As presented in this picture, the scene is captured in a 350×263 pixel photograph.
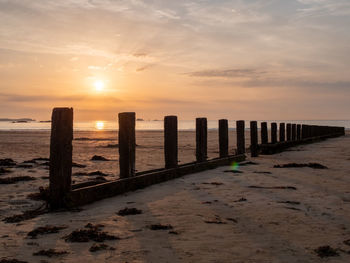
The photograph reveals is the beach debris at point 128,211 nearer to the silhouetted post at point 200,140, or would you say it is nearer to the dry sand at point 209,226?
the dry sand at point 209,226

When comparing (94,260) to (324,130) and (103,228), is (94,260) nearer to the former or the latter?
(103,228)

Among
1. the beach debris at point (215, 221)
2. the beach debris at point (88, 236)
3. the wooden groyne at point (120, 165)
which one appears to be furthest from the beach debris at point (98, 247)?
the wooden groyne at point (120, 165)

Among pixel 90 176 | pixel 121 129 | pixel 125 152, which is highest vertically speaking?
pixel 121 129

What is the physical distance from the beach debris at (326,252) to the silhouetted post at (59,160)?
12.2 ft

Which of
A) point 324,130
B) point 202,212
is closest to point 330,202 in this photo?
point 202,212

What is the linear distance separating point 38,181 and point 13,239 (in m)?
4.95

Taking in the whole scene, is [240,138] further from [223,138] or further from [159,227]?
[159,227]

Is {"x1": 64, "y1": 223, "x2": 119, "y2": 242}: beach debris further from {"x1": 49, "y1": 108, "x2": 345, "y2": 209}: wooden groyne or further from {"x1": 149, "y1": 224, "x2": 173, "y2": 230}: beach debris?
{"x1": 49, "y1": 108, "x2": 345, "y2": 209}: wooden groyne

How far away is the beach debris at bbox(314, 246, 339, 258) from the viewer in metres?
3.89

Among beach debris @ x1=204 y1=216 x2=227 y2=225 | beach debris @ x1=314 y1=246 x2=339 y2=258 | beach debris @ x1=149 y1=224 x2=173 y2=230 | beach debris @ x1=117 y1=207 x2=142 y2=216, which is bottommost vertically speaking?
beach debris @ x1=314 y1=246 x2=339 y2=258

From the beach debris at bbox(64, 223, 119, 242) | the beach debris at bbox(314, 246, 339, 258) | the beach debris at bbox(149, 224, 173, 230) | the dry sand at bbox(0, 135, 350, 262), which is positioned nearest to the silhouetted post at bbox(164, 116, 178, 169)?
the dry sand at bbox(0, 135, 350, 262)

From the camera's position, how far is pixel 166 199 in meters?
6.62

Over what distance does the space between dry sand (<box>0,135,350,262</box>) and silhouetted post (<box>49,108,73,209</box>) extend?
1.12ft

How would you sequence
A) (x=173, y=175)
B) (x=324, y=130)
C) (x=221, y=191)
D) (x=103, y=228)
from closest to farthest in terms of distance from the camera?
(x=103, y=228) → (x=221, y=191) → (x=173, y=175) → (x=324, y=130)
